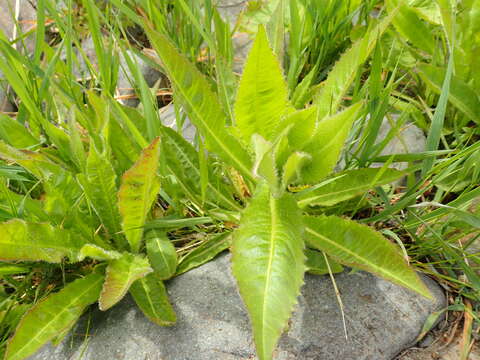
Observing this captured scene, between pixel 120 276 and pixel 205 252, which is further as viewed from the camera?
pixel 205 252

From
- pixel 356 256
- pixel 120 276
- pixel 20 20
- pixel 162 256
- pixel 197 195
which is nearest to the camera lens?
pixel 356 256

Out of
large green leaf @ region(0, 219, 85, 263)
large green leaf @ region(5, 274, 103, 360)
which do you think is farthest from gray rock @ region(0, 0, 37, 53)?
large green leaf @ region(5, 274, 103, 360)

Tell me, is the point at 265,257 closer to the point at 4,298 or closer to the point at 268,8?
the point at 4,298

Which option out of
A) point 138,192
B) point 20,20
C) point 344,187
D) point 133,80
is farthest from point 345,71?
point 20,20

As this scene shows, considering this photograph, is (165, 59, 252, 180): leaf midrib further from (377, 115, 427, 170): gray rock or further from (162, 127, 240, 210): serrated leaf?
(377, 115, 427, 170): gray rock

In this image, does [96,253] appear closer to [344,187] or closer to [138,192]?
[138,192]

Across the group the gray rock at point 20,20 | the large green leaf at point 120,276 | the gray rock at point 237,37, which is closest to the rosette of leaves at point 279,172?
the large green leaf at point 120,276

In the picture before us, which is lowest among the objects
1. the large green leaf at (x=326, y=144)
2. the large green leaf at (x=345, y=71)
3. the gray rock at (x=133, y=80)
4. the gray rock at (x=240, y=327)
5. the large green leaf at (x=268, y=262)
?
the gray rock at (x=240, y=327)

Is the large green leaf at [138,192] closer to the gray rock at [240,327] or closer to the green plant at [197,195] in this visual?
the green plant at [197,195]

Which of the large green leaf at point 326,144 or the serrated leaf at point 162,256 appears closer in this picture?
the large green leaf at point 326,144
